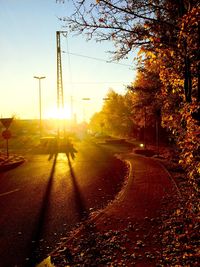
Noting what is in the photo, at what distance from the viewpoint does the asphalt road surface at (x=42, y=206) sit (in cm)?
652

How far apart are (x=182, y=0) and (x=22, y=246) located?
5527 mm

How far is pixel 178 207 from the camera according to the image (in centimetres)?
880

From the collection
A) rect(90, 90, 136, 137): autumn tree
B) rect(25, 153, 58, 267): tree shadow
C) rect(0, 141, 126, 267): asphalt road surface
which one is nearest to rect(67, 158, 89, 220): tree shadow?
rect(0, 141, 126, 267): asphalt road surface

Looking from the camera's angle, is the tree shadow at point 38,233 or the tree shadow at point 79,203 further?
the tree shadow at point 79,203

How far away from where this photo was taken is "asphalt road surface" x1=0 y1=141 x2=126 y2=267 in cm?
652

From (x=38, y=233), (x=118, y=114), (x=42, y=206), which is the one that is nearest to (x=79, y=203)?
(x=42, y=206)

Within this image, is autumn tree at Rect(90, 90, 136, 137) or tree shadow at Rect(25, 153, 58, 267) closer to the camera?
tree shadow at Rect(25, 153, 58, 267)

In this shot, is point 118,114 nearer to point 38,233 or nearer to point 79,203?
point 79,203

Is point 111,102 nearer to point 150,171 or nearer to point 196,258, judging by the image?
point 150,171

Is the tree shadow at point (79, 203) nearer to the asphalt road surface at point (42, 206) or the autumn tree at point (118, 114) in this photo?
the asphalt road surface at point (42, 206)

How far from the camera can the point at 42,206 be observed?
390 inches

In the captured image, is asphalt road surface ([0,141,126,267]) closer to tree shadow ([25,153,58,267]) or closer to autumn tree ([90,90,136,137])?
tree shadow ([25,153,58,267])

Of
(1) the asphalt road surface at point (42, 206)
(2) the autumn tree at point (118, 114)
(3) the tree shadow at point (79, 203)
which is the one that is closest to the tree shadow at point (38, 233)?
(1) the asphalt road surface at point (42, 206)

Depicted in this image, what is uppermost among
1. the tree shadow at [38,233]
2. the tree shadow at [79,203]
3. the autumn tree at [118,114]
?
the autumn tree at [118,114]
